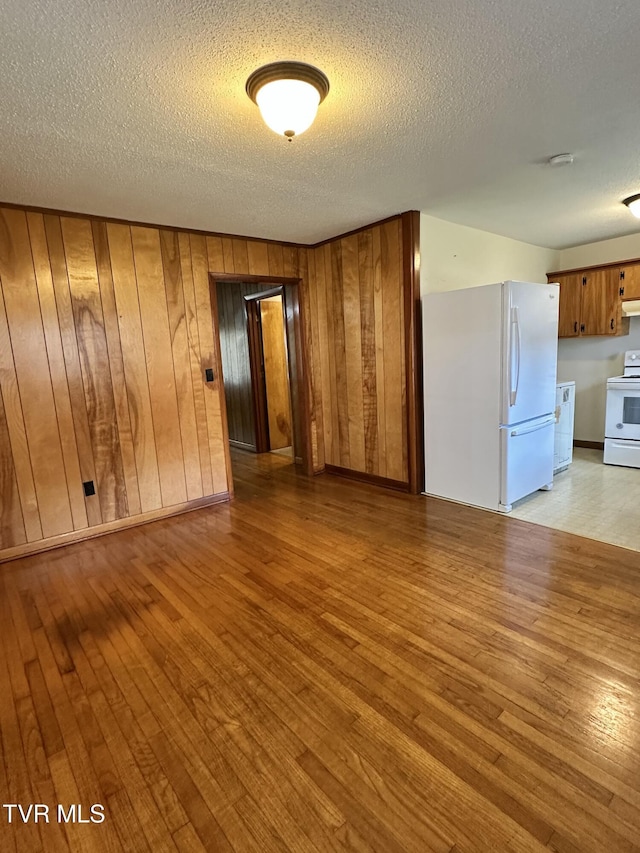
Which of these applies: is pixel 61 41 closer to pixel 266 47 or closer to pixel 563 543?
pixel 266 47

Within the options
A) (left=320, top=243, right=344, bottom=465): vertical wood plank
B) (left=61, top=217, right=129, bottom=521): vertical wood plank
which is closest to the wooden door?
(left=320, top=243, right=344, bottom=465): vertical wood plank

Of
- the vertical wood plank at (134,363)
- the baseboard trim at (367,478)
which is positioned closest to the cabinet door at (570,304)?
the baseboard trim at (367,478)

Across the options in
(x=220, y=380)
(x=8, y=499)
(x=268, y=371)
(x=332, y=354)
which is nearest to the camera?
(x=8, y=499)

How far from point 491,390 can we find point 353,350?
4.86 ft

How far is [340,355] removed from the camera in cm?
448

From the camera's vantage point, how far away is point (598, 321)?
4.96 metres

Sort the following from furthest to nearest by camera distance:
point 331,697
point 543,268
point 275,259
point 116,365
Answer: point 543,268
point 275,259
point 116,365
point 331,697

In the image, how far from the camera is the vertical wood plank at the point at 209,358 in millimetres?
3768

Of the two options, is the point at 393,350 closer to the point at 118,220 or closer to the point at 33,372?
the point at 118,220

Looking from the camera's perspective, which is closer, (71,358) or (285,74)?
(285,74)

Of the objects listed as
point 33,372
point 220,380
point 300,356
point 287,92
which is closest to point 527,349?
point 300,356

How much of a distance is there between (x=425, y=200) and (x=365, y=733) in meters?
3.43

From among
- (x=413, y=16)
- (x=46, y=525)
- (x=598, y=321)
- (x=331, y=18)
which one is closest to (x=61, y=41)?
(x=331, y=18)

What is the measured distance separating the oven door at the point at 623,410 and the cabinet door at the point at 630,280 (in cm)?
99
